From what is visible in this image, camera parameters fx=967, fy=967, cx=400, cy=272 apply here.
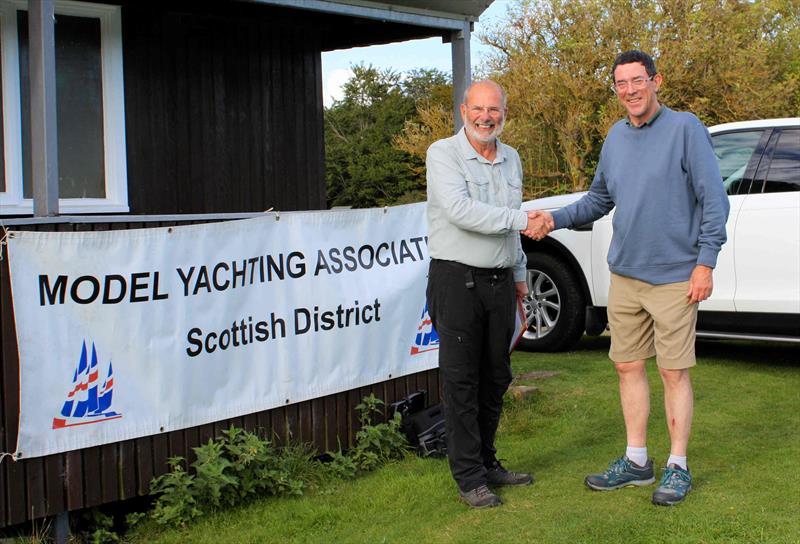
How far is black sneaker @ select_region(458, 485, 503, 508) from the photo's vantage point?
15.2 ft

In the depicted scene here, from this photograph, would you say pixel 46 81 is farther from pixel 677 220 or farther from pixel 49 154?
pixel 677 220

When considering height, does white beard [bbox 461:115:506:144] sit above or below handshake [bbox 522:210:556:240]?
above

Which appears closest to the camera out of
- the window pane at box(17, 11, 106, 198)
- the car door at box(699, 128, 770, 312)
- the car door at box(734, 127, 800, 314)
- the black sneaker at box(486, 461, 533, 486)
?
the black sneaker at box(486, 461, 533, 486)

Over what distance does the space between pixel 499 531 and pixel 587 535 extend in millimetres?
392

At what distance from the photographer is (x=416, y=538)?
14.2 feet

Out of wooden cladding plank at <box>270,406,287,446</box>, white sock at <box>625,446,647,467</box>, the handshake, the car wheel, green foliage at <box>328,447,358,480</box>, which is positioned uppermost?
the handshake

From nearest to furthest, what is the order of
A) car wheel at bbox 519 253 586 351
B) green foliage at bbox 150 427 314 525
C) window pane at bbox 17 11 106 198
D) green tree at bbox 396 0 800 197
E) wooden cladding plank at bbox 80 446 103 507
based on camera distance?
wooden cladding plank at bbox 80 446 103 507, green foliage at bbox 150 427 314 525, window pane at bbox 17 11 106 198, car wheel at bbox 519 253 586 351, green tree at bbox 396 0 800 197

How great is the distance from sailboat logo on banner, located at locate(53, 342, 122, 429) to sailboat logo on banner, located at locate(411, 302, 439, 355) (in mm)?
2157

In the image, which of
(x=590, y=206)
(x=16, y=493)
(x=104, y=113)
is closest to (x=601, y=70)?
(x=104, y=113)

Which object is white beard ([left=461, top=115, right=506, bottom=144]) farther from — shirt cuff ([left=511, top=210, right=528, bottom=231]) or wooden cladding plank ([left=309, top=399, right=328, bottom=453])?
wooden cladding plank ([left=309, top=399, right=328, bottom=453])

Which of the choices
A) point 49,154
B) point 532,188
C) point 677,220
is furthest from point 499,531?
point 532,188

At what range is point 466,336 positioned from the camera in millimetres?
4641

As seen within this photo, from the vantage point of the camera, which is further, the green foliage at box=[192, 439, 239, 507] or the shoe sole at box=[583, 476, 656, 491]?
the shoe sole at box=[583, 476, 656, 491]

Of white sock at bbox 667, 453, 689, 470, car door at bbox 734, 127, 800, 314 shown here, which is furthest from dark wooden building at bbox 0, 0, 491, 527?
car door at bbox 734, 127, 800, 314
